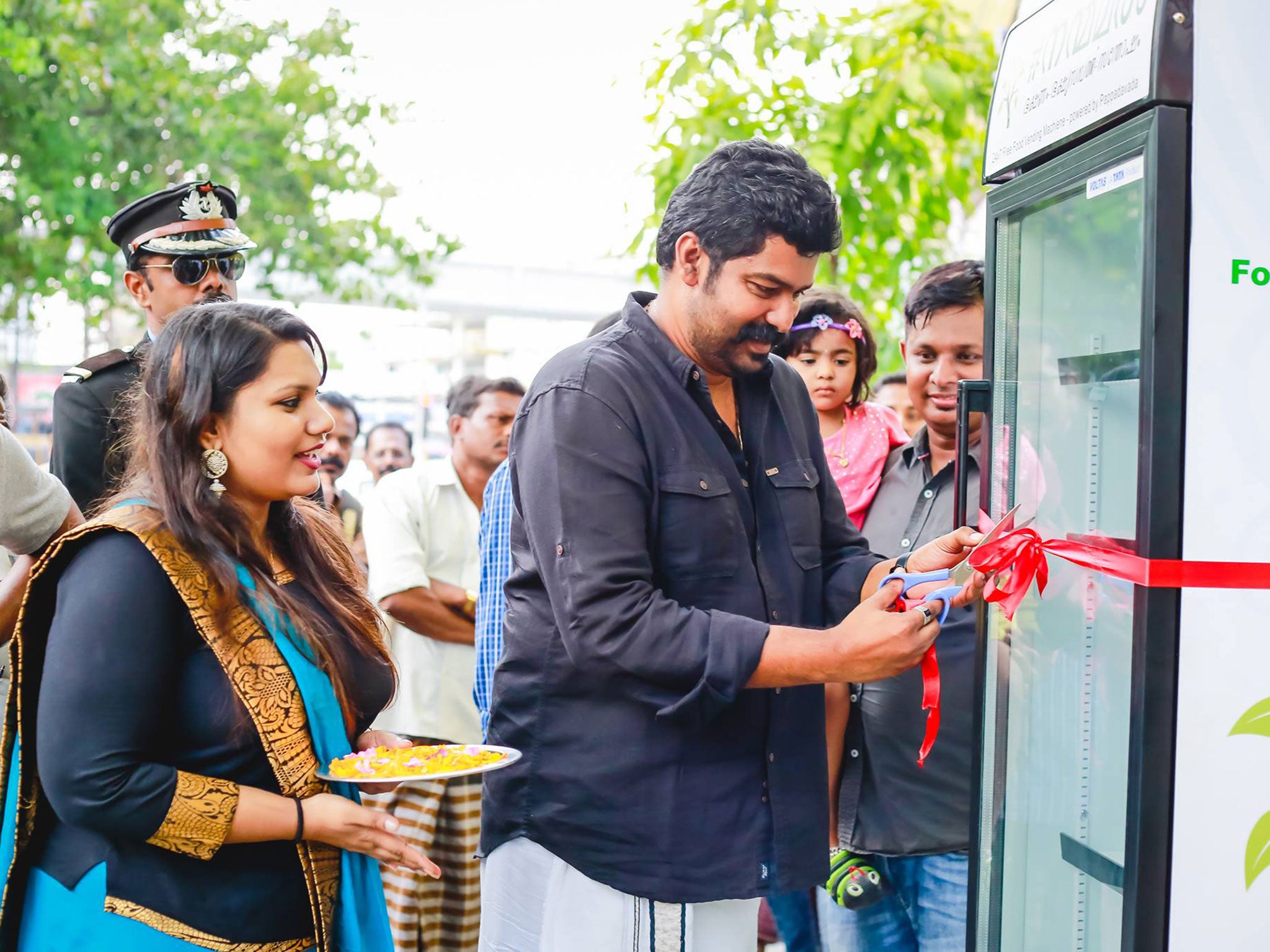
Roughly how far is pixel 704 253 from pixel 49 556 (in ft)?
3.75

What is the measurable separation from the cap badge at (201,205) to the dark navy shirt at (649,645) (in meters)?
1.56

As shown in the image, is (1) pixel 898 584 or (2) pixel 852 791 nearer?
(1) pixel 898 584

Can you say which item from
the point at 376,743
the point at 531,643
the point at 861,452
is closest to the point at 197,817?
the point at 376,743

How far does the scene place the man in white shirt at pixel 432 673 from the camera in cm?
393

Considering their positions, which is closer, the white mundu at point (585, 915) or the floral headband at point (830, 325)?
the white mundu at point (585, 915)

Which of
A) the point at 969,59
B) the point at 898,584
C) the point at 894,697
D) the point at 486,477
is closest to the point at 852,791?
the point at 894,697

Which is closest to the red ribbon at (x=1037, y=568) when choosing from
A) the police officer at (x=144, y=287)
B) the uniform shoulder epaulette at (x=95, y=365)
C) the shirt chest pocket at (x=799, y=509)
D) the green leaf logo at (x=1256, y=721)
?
the green leaf logo at (x=1256, y=721)

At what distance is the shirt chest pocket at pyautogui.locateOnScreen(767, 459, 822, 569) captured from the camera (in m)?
2.14

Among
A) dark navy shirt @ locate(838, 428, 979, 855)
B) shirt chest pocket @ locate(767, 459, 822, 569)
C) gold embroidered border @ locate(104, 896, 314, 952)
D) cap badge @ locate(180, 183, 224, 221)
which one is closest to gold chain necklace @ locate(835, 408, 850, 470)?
dark navy shirt @ locate(838, 428, 979, 855)

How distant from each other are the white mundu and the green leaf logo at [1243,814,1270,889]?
2.47ft

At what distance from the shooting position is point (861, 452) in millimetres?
3178

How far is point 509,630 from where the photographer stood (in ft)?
6.97

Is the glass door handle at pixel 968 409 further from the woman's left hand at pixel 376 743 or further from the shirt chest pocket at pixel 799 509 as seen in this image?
the woman's left hand at pixel 376 743

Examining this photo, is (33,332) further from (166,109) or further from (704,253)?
(704,253)
